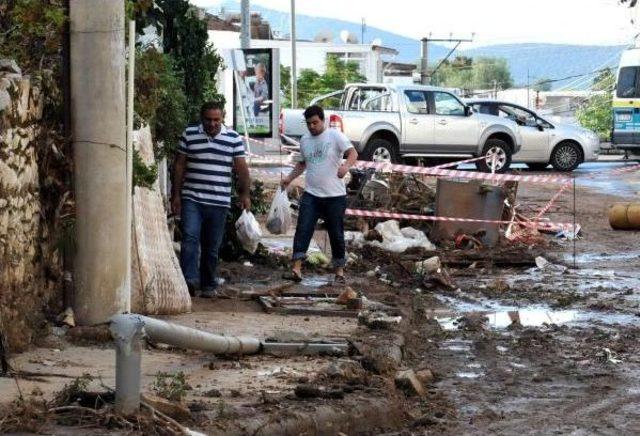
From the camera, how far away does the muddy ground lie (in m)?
7.51

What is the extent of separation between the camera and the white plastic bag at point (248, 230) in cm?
1305

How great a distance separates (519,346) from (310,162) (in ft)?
11.8

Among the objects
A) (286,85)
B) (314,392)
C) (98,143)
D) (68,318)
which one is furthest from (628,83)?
(314,392)

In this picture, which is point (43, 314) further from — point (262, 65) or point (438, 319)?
point (262, 65)

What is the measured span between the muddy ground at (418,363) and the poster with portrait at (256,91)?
13152 millimetres

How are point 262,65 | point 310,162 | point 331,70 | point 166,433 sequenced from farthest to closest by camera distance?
point 331,70
point 262,65
point 310,162
point 166,433

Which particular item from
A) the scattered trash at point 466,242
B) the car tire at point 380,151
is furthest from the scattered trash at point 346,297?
the car tire at point 380,151

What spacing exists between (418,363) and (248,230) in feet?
12.7

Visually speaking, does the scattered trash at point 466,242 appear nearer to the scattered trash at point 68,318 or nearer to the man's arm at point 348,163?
the man's arm at point 348,163

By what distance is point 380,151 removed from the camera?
30.2 metres

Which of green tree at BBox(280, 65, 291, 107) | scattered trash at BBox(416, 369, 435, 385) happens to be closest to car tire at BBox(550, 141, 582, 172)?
scattered trash at BBox(416, 369, 435, 385)

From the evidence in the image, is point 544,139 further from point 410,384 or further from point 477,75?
point 477,75

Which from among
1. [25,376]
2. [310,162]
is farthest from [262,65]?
[25,376]

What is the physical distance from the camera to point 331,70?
6819 cm
